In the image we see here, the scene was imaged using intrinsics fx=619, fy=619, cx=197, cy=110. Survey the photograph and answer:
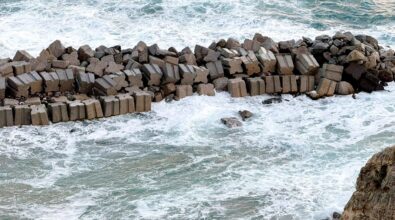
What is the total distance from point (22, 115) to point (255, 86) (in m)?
6.34

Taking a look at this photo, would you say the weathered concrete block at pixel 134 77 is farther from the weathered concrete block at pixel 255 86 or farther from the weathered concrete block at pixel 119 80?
the weathered concrete block at pixel 255 86

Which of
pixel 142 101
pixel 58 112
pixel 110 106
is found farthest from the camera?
pixel 142 101

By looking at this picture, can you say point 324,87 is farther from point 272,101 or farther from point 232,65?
point 232,65

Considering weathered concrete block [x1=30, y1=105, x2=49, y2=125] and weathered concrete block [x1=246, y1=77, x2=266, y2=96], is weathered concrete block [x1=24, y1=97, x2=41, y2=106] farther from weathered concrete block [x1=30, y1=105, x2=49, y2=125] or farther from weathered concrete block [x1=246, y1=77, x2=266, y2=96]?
weathered concrete block [x1=246, y1=77, x2=266, y2=96]

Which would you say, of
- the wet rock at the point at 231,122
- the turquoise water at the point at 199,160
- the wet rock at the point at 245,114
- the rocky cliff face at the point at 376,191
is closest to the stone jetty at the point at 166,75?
the turquoise water at the point at 199,160

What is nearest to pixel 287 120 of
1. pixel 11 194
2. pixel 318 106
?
pixel 318 106

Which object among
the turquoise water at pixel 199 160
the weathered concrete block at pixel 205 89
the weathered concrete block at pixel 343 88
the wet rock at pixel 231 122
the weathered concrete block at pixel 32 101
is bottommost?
the turquoise water at pixel 199 160

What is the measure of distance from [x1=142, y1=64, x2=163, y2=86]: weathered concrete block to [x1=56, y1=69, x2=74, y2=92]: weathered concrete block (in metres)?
1.98

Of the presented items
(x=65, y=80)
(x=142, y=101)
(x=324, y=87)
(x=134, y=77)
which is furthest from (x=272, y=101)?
(x=65, y=80)

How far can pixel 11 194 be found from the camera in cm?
1247

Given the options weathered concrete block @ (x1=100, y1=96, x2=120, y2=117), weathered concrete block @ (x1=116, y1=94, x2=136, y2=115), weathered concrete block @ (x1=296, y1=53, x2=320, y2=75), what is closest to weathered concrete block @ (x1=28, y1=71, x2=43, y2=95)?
weathered concrete block @ (x1=100, y1=96, x2=120, y2=117)

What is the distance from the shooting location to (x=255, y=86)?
1733 cm

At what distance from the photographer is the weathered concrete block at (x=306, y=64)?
17.9m

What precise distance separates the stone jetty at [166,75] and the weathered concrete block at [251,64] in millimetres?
26
